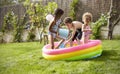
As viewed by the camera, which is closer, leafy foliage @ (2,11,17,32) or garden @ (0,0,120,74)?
garden @ (0,0,120,74)

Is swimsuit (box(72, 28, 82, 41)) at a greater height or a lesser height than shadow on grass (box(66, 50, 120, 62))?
greater

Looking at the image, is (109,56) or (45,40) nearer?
(109,56)

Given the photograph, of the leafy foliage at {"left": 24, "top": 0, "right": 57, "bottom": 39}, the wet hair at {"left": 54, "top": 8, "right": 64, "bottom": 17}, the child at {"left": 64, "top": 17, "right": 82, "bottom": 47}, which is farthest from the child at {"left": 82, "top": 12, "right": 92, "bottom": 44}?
the leafy foliage at {"left": 24, "top": 0, "right": 57, "bottom": 39}

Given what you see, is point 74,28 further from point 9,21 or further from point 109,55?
point 9,21

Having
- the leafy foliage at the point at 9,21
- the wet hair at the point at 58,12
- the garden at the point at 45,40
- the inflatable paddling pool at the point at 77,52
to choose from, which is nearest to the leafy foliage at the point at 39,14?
the garden at the point at 45,40

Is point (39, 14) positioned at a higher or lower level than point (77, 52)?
higher

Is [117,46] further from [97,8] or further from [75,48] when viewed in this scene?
[97,8]

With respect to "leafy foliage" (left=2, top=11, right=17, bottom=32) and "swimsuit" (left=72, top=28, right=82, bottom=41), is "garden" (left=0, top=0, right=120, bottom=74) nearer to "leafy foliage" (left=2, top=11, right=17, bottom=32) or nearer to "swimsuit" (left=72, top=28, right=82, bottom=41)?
"leafy foliage" (left=2, top=11, right=17, bottom=32)

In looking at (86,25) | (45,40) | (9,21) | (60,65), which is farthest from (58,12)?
(9,21)

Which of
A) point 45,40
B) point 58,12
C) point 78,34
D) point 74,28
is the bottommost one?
point 45,40

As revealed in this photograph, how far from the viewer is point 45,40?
36.3 ft

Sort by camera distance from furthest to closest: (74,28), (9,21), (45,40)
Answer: (9,21), (45,40), (74,28)

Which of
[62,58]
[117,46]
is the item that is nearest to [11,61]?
[62,58]

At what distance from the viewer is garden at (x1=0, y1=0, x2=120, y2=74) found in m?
6.88
